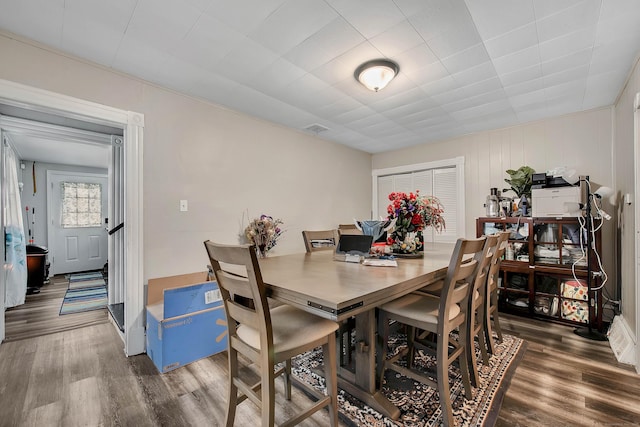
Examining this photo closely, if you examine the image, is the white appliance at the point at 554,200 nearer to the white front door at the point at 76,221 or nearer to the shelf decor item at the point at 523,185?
the shelf decor item at the point at 523,185

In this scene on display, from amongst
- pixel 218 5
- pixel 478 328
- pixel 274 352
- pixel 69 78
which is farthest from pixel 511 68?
pixel 69 78

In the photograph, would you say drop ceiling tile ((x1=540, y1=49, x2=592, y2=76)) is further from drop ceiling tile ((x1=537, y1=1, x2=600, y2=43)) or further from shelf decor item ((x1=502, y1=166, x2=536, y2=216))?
shelf decor item ((x1=502, y1=166, x2=536, y2=216))

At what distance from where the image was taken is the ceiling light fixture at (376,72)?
7.10ft

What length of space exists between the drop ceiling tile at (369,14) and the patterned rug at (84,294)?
423 cm

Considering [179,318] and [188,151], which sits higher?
[188,151]

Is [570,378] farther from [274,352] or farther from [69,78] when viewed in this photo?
[69,78]

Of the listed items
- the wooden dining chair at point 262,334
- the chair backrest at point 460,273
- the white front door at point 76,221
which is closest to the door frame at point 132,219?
the wooden dining chair at point 262,334

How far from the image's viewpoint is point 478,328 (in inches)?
76.8

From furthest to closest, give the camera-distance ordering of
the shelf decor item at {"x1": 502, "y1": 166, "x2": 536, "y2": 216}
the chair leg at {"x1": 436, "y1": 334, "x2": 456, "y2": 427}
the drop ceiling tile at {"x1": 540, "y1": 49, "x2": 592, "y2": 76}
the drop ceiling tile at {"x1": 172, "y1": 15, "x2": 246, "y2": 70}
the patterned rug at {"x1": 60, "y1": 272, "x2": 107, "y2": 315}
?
1. the patterned rug at {"x1": 60, "y1": 272, "x2": 107, "y2": 315}
2. the shelf decor item at {"x1": 502, "y1": 166, "x2": 536, "y2": 216}
3. the drop ceiling tile at {"x1": 540, "y1": 49, "x2": 592, "y2": 76}
4. the drop ceiling tile at {"x1": 172, "y1": 15, "x2": 246, "y2": 70}
5. the chair leg at {"x1": 436, "y1": 334, "x2": 456, "y2": 427}

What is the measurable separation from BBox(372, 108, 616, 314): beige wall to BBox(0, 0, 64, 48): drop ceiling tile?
4.36 m

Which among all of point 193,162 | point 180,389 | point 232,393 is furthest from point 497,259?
point 193,162

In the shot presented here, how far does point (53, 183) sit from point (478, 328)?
749cm

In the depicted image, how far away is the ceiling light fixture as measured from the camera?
7.10 ft

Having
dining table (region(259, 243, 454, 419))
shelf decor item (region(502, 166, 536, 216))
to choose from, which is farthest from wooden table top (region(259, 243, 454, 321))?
shelf decor item (region(502, 166, 536, 216))
